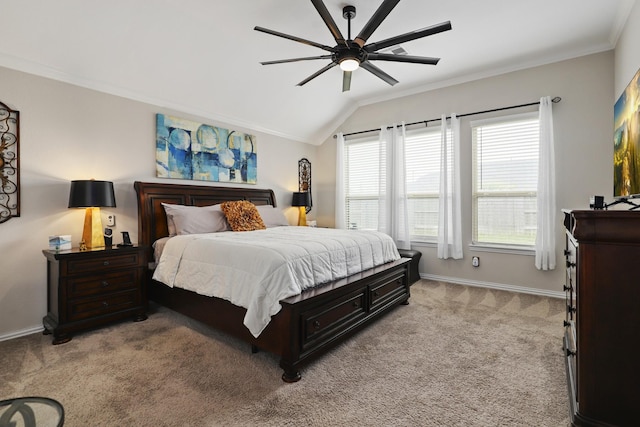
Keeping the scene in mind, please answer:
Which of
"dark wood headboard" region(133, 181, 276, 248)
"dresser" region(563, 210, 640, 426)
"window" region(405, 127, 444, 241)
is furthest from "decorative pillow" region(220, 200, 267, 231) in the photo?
"dresser" region(563, 210, 640, 426)

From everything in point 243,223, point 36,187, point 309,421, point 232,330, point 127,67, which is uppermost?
point 127,67

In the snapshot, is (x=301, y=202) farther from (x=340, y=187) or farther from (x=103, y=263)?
(x=103, y=263)

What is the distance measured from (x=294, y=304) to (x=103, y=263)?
2028mm

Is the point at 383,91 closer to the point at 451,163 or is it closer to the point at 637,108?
the point at 451,163

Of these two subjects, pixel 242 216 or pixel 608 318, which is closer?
pixel 608 318

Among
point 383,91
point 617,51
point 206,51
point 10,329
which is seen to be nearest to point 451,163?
point 383,91

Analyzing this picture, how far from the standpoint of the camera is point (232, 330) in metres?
2.48

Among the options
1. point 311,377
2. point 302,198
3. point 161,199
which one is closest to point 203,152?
point 161,199

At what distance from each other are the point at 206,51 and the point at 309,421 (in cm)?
367

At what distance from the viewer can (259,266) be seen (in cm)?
224

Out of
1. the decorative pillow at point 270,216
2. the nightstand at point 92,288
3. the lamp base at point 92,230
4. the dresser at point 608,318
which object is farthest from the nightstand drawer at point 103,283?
the dresser at point 608,318

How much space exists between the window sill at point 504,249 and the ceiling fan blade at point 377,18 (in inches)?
127

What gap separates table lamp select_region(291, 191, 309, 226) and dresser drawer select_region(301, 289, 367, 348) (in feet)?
9.49

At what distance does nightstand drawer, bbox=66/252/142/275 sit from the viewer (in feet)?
8.84
